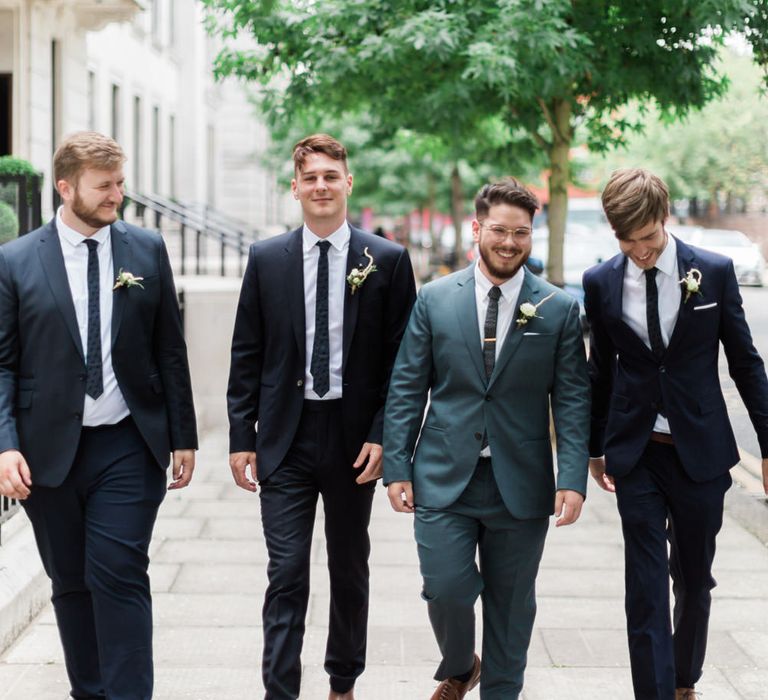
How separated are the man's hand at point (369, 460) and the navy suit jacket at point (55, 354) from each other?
0.66m

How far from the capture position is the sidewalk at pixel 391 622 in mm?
5270

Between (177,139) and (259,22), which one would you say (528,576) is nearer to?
(259,22)

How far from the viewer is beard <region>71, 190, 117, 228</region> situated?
4.20m

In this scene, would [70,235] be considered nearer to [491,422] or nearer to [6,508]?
[491,422]

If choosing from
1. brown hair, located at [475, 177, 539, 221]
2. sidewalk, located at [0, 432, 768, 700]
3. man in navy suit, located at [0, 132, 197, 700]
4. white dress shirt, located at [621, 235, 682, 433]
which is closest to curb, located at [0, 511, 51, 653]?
sidewalk, located at [0, 432, 768, 700]

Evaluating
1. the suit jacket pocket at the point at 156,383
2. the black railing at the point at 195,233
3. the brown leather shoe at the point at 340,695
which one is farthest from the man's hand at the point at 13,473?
the black railing at the point at 195,233

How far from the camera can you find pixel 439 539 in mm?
4336

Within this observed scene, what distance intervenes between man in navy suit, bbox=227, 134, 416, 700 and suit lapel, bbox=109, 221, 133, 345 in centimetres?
43

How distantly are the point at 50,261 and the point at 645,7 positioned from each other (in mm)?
8092

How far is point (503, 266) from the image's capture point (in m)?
4.27

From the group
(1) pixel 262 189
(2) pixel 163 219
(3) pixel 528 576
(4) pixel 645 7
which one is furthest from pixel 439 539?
(1) pixel 262 189

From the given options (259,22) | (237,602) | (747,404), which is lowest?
(237,602)

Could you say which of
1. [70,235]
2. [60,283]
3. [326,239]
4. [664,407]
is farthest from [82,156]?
[664,407]

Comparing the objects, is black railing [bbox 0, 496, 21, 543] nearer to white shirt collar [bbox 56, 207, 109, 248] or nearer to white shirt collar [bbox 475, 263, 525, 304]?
white shirt collar [bbox 56, 207, 109, 248]
